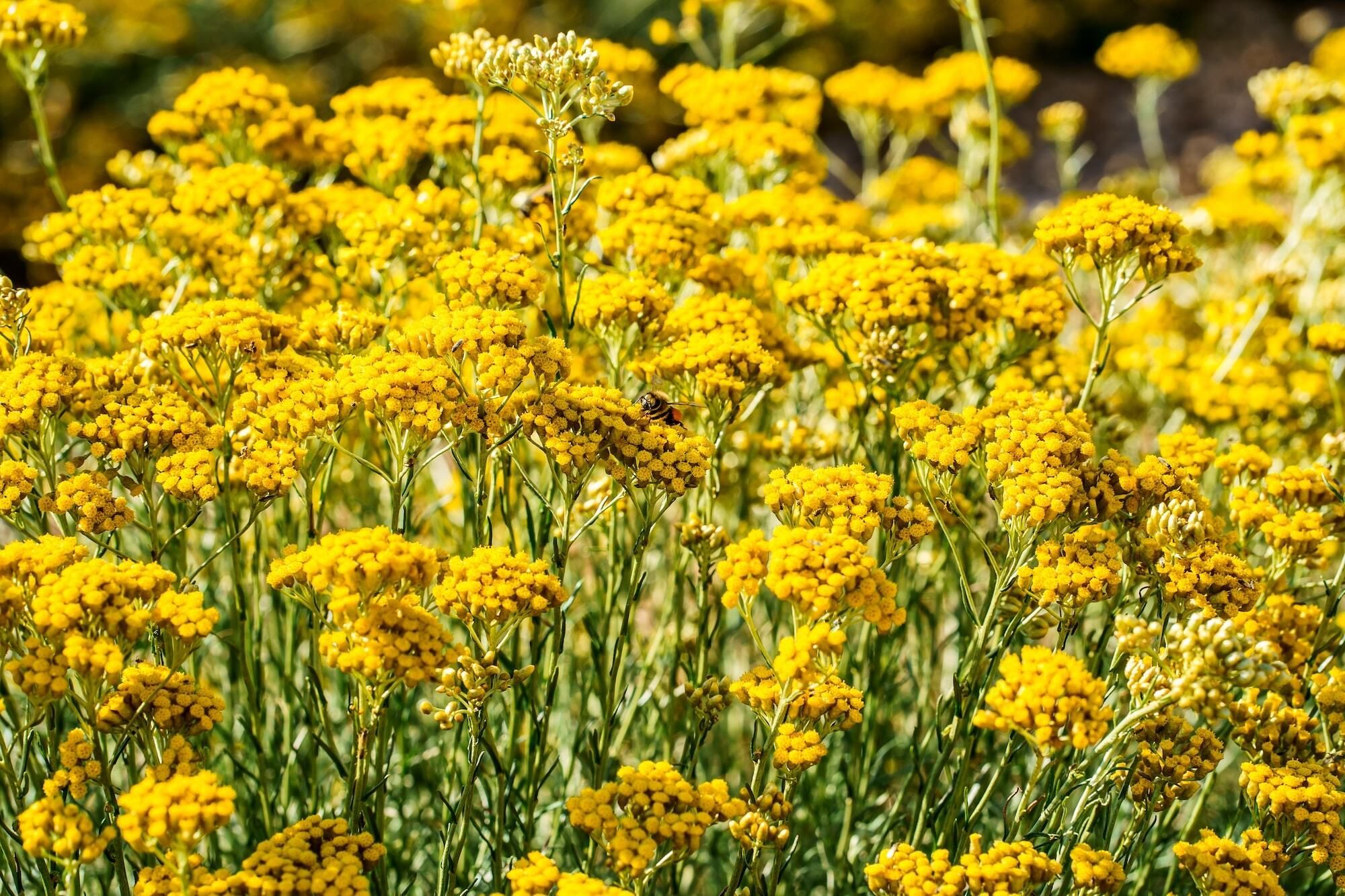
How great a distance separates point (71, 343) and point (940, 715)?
2783 millimetres

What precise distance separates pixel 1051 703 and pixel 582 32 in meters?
9.85

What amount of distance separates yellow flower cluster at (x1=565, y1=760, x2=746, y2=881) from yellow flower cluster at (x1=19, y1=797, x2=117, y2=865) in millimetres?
779

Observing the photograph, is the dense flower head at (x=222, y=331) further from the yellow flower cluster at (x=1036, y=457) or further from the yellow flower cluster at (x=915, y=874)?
the yellow flower cluster at (x=915, y=874)

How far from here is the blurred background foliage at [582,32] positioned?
9.49m

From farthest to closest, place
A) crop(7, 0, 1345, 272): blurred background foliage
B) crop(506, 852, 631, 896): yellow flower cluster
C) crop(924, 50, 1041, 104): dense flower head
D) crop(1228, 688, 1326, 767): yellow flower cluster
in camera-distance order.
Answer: crop(7, 0, 1345, 272): blurred background foliage → crop(924, 50, 1041, 104): dense flower head → crop(1228, 688, 1326, 767): yellow flower cluster → crop(506, 852, 631, 896): yellow flower cluster

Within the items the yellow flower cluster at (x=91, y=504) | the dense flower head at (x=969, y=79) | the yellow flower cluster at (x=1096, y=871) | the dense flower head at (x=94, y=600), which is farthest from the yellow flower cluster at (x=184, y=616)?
the dense flower head at (x=969, y=79)

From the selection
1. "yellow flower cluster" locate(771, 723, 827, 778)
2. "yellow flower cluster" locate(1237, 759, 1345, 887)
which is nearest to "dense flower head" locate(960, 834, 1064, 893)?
"yellow flower cluster" locate(771, 723, 827, 778)

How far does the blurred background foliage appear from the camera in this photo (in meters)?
9.49

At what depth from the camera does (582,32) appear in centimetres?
1095

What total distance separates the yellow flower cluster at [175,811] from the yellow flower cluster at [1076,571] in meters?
1.52

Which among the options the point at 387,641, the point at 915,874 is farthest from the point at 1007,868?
the point at 387,641

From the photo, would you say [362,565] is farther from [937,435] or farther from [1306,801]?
[1306,801]

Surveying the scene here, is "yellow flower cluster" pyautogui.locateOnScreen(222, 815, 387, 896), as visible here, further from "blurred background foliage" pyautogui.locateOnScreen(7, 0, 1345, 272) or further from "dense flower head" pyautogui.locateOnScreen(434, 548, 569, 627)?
"blurred background foliage" pyautogui.locateOnScreen(7, 0, 1345, 272)

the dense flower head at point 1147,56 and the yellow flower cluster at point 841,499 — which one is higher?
the dense flower head at point 1147,56
